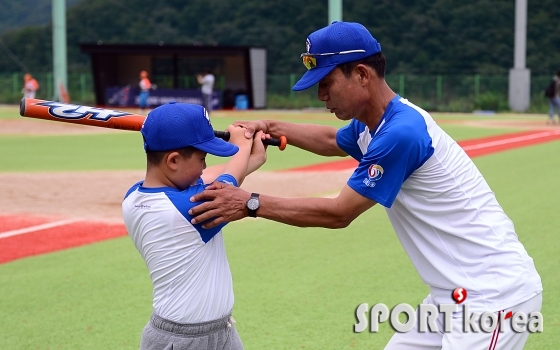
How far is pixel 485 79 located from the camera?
47719mm

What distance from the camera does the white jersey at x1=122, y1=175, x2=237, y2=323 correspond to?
3545mm

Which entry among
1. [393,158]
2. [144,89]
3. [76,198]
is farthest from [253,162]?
[144,89]

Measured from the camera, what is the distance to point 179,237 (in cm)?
356

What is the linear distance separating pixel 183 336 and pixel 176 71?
42764 millimetres

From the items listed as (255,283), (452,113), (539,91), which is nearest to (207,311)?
(255,283)

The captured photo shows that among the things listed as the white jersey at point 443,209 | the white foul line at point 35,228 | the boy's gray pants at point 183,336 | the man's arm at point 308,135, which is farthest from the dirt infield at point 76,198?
the white jersey at point 443,209

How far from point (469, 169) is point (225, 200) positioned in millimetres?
1067

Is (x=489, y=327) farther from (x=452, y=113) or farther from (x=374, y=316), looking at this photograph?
(x=452, y=113)

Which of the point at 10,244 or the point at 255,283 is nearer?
the point at 255,283

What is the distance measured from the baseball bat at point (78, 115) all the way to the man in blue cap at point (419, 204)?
29.5 inches

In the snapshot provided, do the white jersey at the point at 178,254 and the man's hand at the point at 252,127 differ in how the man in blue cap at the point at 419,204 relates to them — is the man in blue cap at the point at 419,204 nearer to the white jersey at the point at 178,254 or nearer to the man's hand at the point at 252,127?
the white jersey at the point at 178,254

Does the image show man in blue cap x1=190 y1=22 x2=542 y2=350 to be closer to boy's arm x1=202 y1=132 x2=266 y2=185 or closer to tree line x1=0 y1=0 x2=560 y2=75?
boy's arm x1=202 y1=132 x2=266 y2=185

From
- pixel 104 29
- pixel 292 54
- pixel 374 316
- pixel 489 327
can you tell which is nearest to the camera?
pixel 489 327

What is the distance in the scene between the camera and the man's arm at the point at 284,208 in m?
3.53
